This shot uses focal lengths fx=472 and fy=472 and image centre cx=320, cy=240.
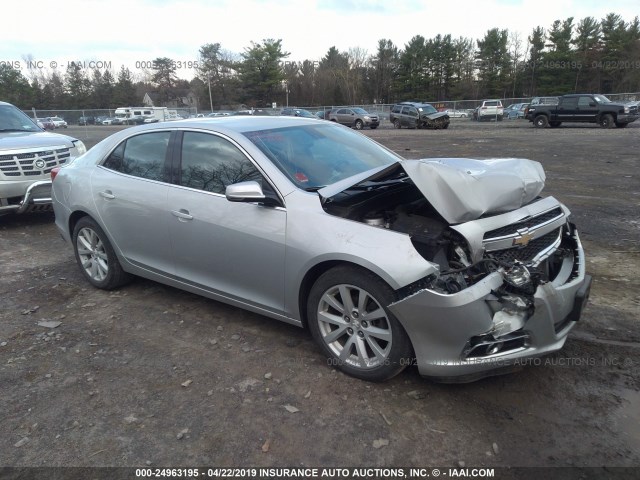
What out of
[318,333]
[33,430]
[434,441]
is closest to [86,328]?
[33,430]

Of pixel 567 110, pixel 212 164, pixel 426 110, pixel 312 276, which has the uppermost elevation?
pixel 212 164

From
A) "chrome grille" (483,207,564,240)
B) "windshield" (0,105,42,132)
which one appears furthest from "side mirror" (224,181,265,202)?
"windshield" (0,105,42,132)

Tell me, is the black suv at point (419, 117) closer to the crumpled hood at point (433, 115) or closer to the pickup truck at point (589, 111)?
the crumpled hood at point (433, 115)

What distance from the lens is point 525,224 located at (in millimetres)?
3064

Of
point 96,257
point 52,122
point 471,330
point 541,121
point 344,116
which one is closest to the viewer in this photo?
point 471,330

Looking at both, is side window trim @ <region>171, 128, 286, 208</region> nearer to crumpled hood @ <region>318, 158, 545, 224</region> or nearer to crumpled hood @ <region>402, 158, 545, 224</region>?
crumpled hood @ <region>318, 158, 545, 224</region>

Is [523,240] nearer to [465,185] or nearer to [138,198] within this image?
[465,185]

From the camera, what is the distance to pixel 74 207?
4.66 m

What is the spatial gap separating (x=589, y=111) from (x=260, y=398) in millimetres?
27135

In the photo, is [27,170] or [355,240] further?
[27,170]

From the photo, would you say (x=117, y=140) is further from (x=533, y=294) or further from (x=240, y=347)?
(x=533, y=294)

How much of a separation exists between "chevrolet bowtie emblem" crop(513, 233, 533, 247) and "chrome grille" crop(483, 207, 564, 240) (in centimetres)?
4

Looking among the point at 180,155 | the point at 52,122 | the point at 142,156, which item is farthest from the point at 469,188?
the point at 52,122

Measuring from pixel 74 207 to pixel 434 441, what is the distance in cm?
397
